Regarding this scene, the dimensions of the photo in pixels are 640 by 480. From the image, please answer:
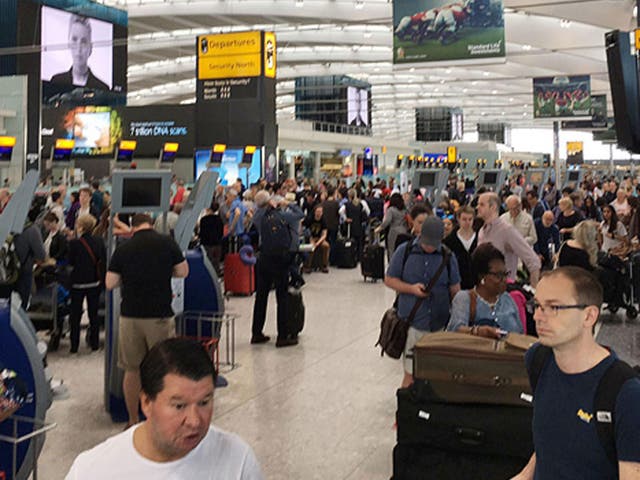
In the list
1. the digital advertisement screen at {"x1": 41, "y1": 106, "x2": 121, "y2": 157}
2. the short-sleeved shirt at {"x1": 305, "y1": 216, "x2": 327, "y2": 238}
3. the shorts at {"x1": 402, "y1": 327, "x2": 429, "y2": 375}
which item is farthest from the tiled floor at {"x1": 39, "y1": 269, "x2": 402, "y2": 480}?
the digital advertisement screen at {"x1": 41, "y1": 106, "x2": 121, "y2": 157}

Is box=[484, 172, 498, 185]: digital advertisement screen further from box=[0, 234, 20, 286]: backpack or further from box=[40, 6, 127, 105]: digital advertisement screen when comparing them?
box=[40, 6, 127, 105]: digital advertisement screen

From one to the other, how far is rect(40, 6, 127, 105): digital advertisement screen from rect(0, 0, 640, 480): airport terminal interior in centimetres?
7

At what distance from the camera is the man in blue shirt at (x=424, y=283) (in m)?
5.07

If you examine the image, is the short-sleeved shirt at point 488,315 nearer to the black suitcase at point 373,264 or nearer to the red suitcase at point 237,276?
the red suitcase at point 237,276

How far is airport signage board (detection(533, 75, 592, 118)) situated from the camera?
2491cm

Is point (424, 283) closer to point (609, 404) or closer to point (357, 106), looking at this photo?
point (609, 404)

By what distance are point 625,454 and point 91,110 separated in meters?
27.7

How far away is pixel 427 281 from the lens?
507 cm

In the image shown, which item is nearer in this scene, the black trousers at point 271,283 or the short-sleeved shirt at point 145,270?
the short-sleeved shirt at point 145,270

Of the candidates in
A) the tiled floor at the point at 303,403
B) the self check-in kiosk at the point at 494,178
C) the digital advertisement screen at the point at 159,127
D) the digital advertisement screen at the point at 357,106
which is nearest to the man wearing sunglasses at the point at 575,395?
the tiled floor at the point at 303,403

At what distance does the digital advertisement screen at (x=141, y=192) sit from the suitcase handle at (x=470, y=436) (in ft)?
9.75

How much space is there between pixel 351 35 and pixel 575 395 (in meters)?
30.4

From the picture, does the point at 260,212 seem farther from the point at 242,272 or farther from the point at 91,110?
the point at 91,110

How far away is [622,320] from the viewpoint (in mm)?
9539
